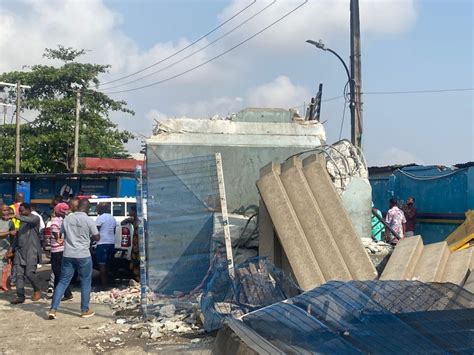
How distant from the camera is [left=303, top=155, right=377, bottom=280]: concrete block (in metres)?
Result: 7.25

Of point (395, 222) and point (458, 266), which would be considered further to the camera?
point (395, 222)

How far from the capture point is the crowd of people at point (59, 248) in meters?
8.15

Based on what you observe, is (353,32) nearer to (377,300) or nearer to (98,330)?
(98,330)

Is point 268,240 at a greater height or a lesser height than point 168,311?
greater

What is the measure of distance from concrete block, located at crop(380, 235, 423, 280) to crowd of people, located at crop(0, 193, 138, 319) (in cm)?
415

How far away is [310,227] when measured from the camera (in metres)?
7.57

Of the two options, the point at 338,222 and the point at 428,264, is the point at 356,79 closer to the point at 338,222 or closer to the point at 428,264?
the point at 338,222

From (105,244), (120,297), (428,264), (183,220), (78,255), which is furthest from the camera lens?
(105,244)

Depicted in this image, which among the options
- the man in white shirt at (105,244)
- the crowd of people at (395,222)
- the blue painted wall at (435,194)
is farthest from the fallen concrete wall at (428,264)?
the blue painted wall at (435,194)

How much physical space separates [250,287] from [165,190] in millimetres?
2292

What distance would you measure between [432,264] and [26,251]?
6267 mm

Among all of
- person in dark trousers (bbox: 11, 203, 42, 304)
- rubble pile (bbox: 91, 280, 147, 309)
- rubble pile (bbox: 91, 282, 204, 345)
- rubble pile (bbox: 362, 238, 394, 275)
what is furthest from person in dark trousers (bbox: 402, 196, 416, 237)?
person in dark trousers (bbox: 11, 203, 42, 304)

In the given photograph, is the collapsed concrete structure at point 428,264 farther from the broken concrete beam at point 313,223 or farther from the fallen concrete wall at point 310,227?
the broken concrete beam at point 313,223

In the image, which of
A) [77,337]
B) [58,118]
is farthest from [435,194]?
[58,118]
